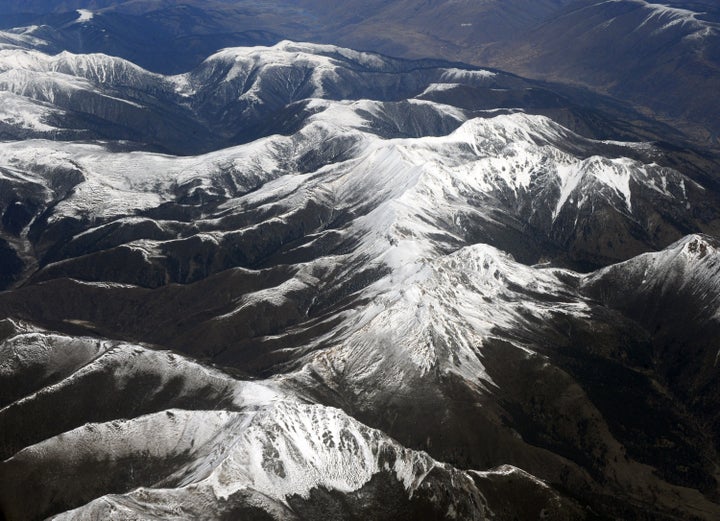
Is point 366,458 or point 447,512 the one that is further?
point 366,458

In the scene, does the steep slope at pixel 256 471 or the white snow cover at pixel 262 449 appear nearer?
the steep slope at pixel 256 471

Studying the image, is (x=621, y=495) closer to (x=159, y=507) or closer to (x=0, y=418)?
(x=159, y=507)

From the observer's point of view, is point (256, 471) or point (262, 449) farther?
point (262, 449)

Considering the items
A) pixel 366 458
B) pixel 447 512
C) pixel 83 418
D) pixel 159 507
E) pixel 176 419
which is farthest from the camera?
pixel 83 418

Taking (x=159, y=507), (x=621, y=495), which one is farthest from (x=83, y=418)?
(x=621, y=495)

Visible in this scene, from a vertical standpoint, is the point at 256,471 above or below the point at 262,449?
below

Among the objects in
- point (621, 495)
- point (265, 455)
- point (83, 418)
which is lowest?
point (621, 495)

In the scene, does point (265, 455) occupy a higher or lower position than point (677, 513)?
higher

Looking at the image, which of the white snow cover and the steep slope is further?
the white snow cover

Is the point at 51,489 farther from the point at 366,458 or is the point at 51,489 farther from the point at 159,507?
the point at 366,458

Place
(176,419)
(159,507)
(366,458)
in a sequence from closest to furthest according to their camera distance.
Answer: (159,507) → (366,458) → (176,419)
